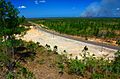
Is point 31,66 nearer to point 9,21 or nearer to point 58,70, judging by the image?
point 58,70

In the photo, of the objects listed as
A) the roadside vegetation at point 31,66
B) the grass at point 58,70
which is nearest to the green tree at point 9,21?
the roadside vegetation at point 31,66

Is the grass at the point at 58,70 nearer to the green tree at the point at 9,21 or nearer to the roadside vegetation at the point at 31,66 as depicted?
the roadside vegetation at the point at 31,66

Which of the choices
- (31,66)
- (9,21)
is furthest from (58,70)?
(9,21)

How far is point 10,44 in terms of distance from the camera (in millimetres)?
24891

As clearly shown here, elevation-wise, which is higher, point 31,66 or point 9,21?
point 9,21

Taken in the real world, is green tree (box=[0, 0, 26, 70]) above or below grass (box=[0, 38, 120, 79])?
above

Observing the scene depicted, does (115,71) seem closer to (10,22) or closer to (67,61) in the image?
(67,61)

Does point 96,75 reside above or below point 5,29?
below

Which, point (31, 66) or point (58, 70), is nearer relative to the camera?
point (58, 70)

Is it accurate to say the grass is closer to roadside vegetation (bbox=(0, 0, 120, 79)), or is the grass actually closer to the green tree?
roadside vegetation (bbox=(0, 0, 120, 79))

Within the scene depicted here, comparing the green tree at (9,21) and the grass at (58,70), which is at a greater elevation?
the green tree at (9,21)

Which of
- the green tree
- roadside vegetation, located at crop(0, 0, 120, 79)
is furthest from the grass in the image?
the green tree

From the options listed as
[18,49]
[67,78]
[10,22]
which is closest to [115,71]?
[67,78]

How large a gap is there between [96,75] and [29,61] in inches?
353
